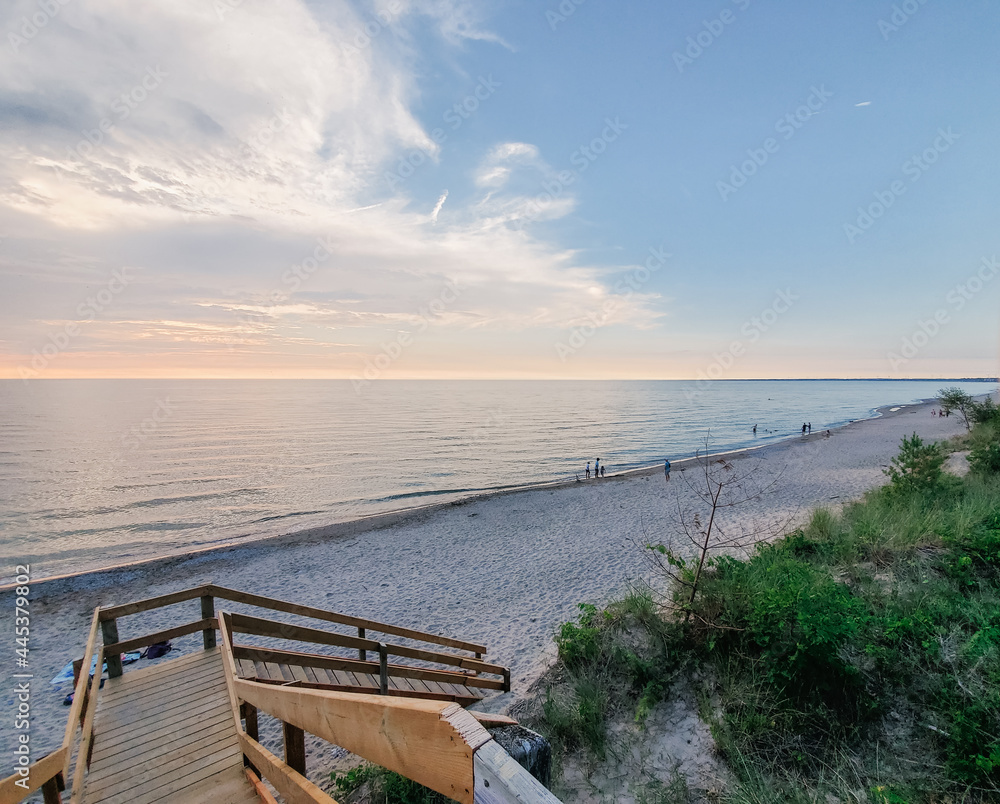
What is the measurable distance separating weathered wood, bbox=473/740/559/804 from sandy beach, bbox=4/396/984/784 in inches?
287

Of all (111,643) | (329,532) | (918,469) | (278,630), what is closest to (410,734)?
(278,630)

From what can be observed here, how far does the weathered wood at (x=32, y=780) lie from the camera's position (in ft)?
7.23

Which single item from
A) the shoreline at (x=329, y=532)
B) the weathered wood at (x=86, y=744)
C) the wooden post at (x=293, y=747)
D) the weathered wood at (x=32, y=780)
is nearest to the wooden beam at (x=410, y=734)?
the weathered wood at (x=32, y=780)

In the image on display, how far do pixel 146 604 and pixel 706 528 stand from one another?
1885cm

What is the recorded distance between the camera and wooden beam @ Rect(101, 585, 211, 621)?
17.8 ft

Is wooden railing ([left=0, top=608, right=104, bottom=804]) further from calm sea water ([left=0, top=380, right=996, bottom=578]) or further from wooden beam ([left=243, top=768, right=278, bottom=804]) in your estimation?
calm sea water ([left=0, top=380, right=996, bottom=578])

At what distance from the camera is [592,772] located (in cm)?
454

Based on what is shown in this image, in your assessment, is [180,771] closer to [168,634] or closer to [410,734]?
[168,634]

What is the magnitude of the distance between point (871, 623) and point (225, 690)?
7.09 metres

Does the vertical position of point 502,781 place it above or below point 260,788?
above

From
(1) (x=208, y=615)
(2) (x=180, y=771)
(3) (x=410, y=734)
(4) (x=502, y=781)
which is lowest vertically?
(2) (x=180, y=771)

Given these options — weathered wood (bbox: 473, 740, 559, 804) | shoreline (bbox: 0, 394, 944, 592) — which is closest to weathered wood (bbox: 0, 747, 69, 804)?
weathered wood (bbox: 473, 740, 559, 804)

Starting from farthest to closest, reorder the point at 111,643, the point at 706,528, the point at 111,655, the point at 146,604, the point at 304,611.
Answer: the point at 706,528 → the point at 304,611 → the point at 146,604 → the point at 111,643 → the point at 111,655

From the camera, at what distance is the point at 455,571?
15961 millimetres
